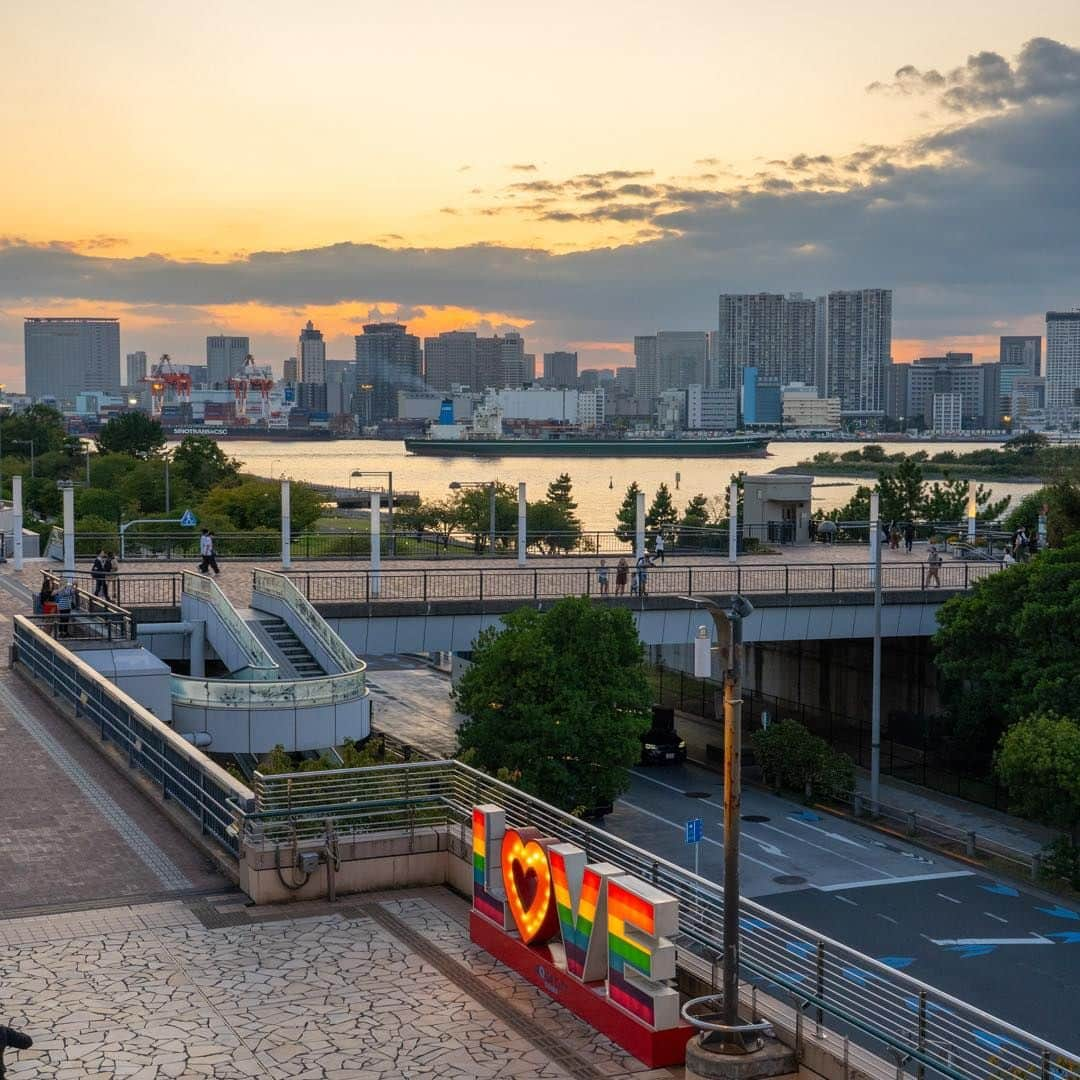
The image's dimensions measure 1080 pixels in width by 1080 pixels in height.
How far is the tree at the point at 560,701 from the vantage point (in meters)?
35.5

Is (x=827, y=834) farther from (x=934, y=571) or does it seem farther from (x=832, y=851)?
(x=934, y=571)

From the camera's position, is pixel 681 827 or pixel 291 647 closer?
pixel 291 647

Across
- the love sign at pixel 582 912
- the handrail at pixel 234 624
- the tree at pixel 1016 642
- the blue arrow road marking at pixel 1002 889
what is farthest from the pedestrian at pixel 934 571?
the love sign at pixel 582 912

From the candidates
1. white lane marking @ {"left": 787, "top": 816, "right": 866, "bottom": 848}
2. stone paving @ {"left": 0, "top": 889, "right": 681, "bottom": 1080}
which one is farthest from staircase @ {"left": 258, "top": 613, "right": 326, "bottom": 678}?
stone paving @ {"left": 0, "top": 889, "right": 681, "bottom": 1080}

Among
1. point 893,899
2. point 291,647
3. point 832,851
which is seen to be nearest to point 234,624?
point 291,647

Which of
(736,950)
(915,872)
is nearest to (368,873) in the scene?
(736,950)

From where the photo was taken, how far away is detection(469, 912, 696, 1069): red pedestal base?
11578 mm

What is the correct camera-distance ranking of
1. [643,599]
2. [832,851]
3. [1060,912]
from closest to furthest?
[1060,912]
[832,851]
[643,599]

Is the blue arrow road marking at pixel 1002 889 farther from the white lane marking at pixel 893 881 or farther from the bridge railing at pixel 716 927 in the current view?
the bridge railing at pixel 716 927

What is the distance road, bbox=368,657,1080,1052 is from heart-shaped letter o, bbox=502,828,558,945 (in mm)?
14961

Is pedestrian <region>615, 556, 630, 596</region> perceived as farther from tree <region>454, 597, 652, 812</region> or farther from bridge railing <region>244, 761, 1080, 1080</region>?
bridge railing <region>244, 761, 1080, 1080</region>

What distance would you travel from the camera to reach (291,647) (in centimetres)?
3212

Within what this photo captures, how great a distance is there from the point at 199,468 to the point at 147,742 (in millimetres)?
87159

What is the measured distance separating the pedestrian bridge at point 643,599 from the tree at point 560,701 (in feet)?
4.79
